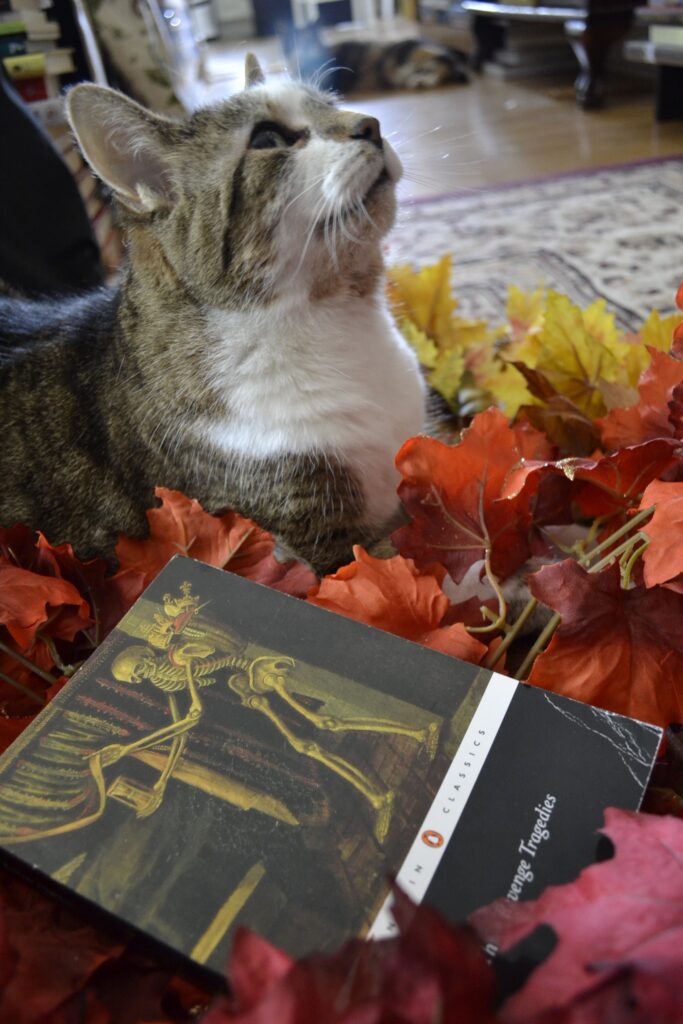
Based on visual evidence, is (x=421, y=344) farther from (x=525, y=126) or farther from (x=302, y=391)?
(x=525, y=126)

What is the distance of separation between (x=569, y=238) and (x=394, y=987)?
85.1 inches

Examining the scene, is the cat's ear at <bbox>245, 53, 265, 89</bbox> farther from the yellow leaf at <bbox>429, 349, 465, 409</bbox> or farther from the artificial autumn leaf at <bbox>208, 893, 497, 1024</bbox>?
the artificial autumn leaf at <bbox>208, 893, 497, 1024</bbox>

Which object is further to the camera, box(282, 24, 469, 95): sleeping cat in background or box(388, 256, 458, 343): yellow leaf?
box(282, 24, 469, 95): sleeping cat in background

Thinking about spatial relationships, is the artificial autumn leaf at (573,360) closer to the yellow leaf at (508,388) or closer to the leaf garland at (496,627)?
the leaf garland at (496,627)

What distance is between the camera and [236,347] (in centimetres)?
81

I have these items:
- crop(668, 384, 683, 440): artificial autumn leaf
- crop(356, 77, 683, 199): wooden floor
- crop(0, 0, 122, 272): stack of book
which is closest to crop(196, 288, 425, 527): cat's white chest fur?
crop(668, 384, 683, 440): artificial autumn leaf

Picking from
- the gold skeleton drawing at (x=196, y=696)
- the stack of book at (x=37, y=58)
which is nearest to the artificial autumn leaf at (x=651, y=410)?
the gold skeleton drawing at (x=196, y=696)

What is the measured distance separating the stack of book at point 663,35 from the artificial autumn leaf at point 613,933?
9.81ft

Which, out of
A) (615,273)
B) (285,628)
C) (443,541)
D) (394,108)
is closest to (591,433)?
(443,541)

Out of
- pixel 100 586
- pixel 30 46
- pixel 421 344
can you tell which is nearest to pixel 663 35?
pixel 30 46

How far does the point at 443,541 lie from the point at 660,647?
0.17 metres

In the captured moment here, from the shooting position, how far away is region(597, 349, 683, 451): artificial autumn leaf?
0.56 meters

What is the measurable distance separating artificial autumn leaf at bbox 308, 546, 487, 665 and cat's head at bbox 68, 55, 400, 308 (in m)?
0.38

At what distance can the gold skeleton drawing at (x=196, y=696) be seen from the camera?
1.30 feet
